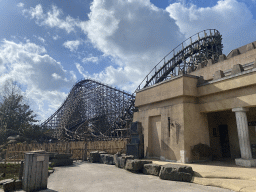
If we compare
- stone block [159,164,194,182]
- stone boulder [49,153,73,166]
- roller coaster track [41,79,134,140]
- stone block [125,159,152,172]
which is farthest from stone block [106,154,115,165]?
roller coaster track [41,79,134,140]

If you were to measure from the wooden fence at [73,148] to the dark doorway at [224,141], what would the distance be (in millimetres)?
6311

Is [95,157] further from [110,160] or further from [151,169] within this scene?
[151,169]

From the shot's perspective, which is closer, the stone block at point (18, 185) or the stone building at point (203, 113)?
the stone block at point (18, 185)

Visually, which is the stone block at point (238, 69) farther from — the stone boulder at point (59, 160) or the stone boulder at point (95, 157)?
the stone boulder at point (59, 160)

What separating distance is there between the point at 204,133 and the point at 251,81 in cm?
344

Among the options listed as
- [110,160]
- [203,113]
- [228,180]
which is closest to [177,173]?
[228,180]

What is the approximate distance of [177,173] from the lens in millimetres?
6242

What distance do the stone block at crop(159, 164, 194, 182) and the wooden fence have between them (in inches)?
277

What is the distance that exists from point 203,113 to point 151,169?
14.7 ft

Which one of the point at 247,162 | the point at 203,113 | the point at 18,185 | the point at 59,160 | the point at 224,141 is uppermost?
the point at 203,113

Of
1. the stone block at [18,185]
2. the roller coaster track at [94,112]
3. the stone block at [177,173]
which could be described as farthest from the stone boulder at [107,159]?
the roller coaster track at [94,112]

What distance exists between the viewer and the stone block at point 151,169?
717 centimetres

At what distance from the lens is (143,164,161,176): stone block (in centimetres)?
717

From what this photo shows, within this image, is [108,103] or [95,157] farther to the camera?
[108,103]
